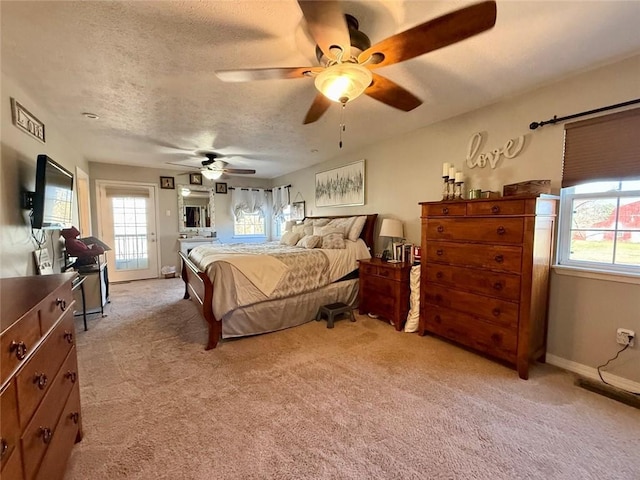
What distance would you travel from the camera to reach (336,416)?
1759mm

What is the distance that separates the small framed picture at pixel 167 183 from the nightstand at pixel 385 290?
15.4ft

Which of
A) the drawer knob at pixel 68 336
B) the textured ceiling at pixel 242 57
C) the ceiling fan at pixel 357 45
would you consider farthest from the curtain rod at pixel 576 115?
the drawer knob at pixel 68 336

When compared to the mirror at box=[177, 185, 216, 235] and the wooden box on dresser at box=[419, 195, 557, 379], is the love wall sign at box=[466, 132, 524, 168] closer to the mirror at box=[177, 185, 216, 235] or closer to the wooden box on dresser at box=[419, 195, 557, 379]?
the wooden box on dresser at box=[419, 195, 557, 379]

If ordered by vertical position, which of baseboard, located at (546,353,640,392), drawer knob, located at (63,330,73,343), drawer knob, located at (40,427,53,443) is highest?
drawer knob, located at (63,330,73,343)

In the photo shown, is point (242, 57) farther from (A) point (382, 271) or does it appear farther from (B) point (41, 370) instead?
(A) point (382, 271)

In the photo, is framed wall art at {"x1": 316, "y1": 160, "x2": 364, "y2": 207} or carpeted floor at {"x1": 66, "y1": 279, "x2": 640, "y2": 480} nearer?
carpeted floor at {"x1": 66, "y1": 279, "x2": 640, "y2": 480}

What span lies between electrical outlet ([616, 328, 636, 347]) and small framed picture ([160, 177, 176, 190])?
696 centimetres

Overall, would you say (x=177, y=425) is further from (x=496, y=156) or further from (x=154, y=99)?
(x=496, y=156)

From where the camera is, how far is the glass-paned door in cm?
557

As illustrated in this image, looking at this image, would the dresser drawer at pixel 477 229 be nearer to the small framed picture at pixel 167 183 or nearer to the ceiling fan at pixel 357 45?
the ceiling fan at pixel 357 45

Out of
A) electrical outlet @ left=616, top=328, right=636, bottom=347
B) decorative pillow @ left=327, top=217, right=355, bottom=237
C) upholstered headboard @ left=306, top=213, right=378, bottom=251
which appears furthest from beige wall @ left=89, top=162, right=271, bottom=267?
electrical outlet @ left=616, top=328, right=636, bottom=347

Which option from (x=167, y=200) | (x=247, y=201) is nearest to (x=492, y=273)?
(x=247, y=201)

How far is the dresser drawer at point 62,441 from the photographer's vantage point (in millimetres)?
1071

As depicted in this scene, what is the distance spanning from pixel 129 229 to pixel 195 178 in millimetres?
1696
